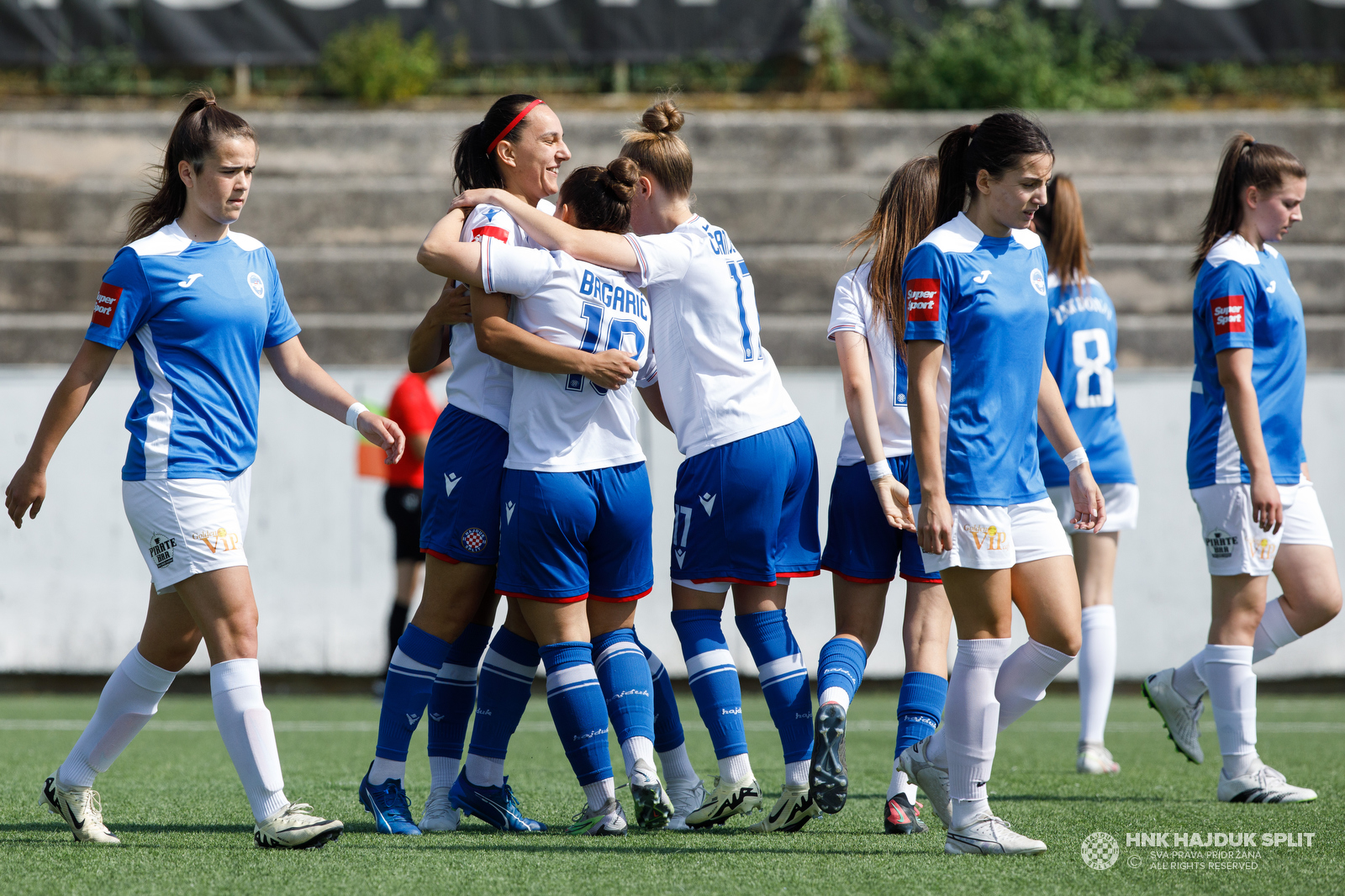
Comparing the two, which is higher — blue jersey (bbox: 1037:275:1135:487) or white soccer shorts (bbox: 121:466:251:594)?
blue jersey (bbox: 1037:275:1135:487)

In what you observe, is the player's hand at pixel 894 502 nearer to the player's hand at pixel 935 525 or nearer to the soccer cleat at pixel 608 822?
the player's hand at pixel 935 525

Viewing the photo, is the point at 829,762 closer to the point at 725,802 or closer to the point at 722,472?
the point at 725,802

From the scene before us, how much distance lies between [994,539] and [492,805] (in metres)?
1.75

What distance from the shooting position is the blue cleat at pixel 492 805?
13.0 feet

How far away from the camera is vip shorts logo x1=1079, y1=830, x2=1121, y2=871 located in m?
3.32

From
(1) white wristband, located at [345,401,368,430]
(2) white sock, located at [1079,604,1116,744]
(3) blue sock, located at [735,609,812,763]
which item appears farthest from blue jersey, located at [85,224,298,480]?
(2) white sock, located at [1079,604,1116,744]

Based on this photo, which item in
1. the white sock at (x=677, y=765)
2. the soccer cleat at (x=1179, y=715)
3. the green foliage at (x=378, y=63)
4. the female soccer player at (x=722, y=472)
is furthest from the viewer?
the green foliage at (x=378, y=63)

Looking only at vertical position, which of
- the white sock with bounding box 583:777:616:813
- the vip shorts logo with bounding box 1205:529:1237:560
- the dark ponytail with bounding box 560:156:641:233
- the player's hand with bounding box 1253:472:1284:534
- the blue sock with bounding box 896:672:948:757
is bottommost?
the white sock with bounding box 583:777:616:813

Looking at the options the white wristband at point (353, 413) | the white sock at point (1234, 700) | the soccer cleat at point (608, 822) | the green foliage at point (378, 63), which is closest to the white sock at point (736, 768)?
the soccer cleat at point (608, 822)

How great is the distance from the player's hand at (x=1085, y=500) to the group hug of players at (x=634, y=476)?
0.01 meters

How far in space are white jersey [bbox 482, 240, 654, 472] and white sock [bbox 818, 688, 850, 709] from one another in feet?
2.83

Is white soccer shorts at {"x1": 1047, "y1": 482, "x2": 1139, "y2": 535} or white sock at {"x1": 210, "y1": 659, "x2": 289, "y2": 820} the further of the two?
white soccer shorts at {"x1": 1047, "y1": 482, "x2": 1139, "y2": 535}

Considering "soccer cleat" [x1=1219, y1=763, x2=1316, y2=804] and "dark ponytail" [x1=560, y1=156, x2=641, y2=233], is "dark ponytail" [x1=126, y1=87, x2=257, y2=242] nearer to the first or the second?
"dark ponytail" [x1=560, y1=156, x2=641, y2=233]

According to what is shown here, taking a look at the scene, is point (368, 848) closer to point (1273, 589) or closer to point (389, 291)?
point (1273, 589)
